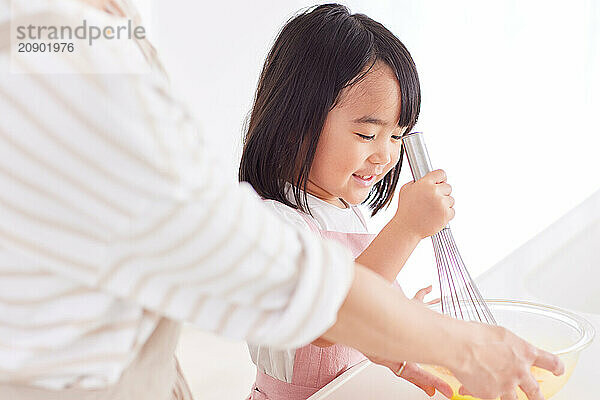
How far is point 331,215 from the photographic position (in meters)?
1.03

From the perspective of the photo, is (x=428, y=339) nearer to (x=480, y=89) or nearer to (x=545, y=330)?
(x=545, y=330)

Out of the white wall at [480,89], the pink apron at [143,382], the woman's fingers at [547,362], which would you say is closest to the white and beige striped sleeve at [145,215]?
the pink apron at [143,382]

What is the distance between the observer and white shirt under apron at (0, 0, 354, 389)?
345 millimetres

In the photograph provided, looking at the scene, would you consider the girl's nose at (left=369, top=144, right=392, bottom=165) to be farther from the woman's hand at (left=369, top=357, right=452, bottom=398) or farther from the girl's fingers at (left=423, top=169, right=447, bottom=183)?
the woman's hand at (left=369, top=357, right=452, bottom=398)

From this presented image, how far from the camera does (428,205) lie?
829mm

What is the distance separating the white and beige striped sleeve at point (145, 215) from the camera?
0.34m

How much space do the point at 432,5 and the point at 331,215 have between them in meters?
1.66

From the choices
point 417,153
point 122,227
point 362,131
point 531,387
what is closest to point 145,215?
point 122,227

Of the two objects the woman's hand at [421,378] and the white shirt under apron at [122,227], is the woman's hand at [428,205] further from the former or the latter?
the white shirt under apron at [122,227]

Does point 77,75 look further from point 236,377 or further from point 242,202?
point 236,377

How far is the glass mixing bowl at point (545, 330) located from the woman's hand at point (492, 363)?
211 mm

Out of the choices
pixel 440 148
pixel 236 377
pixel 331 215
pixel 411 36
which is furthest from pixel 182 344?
pixel 331 215

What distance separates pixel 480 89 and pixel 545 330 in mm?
1762

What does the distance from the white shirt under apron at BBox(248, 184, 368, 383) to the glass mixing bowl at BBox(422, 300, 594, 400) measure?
0.21 meters
